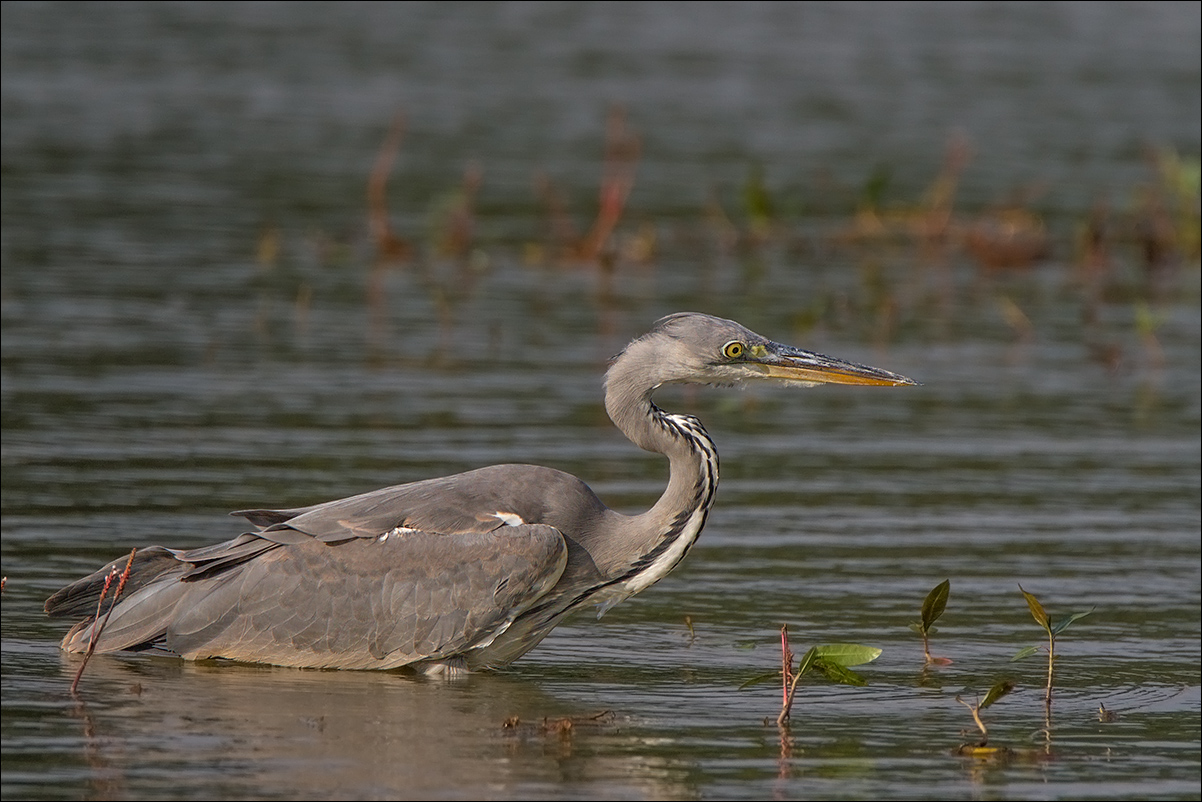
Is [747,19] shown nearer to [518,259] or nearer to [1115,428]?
[518,259]

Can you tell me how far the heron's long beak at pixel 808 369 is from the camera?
8.20 m

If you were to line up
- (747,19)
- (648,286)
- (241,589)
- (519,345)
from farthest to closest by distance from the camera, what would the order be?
(747,19), (648,286), (519,345), (241,589)

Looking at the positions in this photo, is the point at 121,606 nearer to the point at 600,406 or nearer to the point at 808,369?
the point at 808,369

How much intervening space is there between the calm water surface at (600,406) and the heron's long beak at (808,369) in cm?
110

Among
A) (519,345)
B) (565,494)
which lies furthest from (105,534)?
(519,345)

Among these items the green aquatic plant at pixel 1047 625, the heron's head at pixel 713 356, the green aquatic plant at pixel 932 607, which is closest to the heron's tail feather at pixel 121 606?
the heron's head at pixel 713 356

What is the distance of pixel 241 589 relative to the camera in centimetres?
790

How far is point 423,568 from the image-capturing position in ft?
25.6

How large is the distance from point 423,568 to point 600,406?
4.71 metres

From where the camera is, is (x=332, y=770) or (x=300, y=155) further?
(x=300, y=155)

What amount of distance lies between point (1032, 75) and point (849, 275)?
13.5m

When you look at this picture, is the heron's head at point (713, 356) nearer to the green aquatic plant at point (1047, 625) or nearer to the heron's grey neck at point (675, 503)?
the heron's grey neck at point (675, 503)

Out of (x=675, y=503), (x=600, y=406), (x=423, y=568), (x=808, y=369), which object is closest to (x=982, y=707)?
(x=675, y=503)

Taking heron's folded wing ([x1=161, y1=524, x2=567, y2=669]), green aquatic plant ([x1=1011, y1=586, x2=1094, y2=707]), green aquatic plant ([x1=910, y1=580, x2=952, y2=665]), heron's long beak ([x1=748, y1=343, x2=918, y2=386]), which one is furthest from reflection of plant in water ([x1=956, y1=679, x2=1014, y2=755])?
heron's folded wing ([x1=161, y1=524, x2=567, y2=669])
